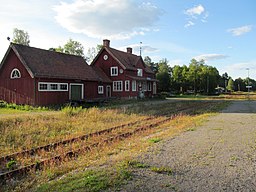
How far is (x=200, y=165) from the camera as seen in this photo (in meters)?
5.68

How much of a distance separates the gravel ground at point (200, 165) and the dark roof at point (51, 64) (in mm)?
17444

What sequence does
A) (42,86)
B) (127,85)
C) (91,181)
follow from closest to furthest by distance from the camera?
(91,181) < (42,86) < (127,85)

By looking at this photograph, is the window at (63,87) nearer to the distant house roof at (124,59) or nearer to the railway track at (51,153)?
the distant house roof at (124,59)

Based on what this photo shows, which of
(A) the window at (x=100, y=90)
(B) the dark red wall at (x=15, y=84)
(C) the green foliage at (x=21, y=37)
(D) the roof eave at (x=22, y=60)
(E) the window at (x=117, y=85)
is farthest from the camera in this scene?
(C) the green foliage at (x=21, y=37)

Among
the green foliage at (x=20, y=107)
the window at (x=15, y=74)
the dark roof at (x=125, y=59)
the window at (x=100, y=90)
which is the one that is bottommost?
the green foliage at (x=20, y=107)

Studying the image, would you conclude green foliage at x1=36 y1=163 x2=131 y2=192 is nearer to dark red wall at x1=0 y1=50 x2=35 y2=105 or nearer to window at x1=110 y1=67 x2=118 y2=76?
dark red wall at x1=0 y1=50 x2=35 y2=105

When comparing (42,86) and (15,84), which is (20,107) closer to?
(42,86)

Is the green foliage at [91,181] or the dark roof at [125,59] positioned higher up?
the dark roof at [125,59]

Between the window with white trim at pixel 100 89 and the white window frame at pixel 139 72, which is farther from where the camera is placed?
the white window frame at pixel 139 72

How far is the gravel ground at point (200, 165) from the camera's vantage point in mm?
4504

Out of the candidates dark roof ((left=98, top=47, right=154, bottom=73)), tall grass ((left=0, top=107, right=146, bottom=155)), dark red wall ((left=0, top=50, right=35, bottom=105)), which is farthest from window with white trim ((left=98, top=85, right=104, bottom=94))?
tall grass ((left=0, top=107, right=146, bottom=155))

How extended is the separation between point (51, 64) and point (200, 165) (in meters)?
22.2

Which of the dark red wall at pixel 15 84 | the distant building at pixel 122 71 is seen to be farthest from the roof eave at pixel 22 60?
the distant building at pixel 122 71

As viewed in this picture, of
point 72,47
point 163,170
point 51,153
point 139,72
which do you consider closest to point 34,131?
point 51,153
